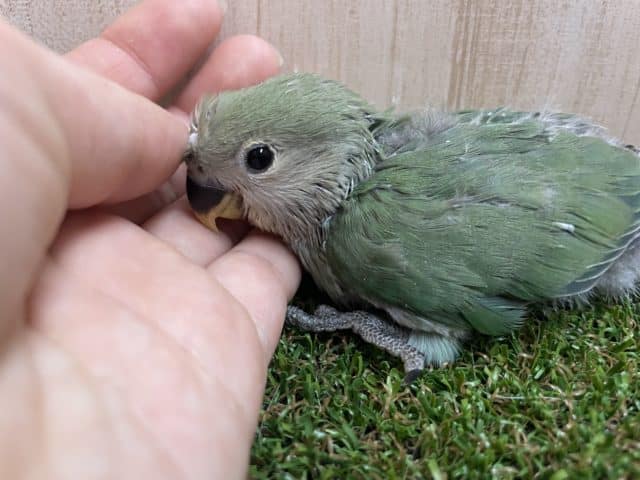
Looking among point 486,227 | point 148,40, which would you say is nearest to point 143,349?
point 486,227

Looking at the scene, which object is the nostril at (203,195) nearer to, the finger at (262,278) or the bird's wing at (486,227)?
the finger at (262,278)

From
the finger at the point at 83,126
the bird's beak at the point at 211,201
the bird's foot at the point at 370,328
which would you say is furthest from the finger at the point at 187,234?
the bird's foot at the point at 370,328

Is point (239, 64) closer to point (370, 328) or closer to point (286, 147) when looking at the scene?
point (286, 147)

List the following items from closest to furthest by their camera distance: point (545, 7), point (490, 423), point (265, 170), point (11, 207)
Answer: point (11, 207) → point (490, 423) → point (265, 170) → point (545, 7)

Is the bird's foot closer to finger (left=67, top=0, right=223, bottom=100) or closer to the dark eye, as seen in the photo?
the dark eye

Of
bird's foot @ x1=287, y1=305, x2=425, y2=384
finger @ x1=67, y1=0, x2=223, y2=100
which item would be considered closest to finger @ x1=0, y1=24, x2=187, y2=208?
finger @ x1=67, y1=0, x2=223, y2=100

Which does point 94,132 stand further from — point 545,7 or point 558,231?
point 545,7

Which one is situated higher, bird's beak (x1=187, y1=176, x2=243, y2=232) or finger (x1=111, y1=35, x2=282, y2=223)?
finger (x1=111, y1=35, x2=282, y2=223)

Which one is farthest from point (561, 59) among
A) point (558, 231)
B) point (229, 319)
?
point (229, 319)
